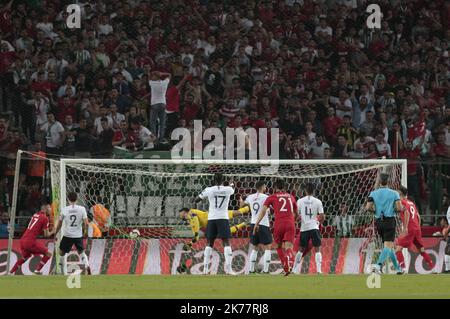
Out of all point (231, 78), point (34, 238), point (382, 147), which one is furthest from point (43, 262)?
point (382, 147)

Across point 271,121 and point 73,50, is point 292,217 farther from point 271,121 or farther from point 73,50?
point 73,50

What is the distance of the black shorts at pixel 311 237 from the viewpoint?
24000 millimetres

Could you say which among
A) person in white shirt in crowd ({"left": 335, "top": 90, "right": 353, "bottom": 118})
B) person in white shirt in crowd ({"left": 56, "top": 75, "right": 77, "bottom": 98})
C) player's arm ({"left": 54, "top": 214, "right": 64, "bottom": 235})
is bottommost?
player's arm ({"left": 54, "top": 214, "right": 64, "bottom": 235})

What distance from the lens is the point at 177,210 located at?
26.0m

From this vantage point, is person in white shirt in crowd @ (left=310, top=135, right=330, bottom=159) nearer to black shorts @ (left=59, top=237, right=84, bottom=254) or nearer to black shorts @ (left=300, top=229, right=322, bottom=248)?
black shorts @ (left=300, top=229, right=322, bottom=248)

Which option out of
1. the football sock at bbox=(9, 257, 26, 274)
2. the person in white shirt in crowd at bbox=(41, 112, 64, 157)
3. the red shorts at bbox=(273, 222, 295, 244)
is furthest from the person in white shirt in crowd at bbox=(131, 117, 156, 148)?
the red shorts at bbox=(273, 222, 295, 244)

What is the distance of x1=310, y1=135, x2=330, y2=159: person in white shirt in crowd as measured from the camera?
28.2 meters

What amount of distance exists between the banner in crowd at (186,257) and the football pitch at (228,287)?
17.0ft

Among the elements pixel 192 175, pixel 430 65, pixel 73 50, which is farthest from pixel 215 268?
pixel 430 65

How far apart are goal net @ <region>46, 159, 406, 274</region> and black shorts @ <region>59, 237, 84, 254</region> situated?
165 cm

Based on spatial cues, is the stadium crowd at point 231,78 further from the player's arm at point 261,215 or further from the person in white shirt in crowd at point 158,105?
the player's arm at point 261,215

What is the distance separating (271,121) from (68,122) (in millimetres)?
4986

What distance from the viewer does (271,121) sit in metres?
28.9

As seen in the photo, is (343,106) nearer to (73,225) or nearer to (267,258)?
(267,258)
